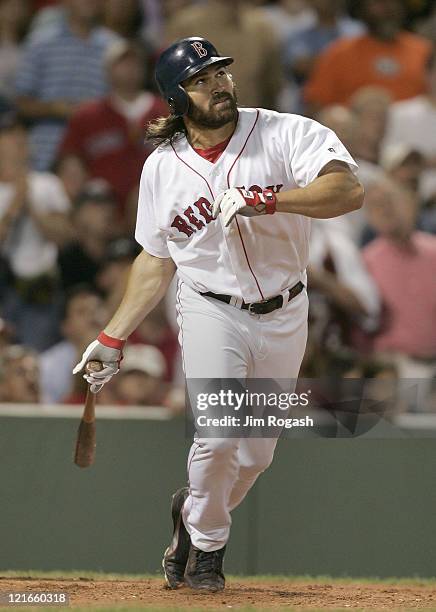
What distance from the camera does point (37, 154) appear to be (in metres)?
9.02

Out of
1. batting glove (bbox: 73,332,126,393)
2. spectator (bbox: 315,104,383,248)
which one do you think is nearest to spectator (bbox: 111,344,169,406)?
spectator (bbox: 315,104,383,248)

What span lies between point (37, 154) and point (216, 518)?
15.8 feet

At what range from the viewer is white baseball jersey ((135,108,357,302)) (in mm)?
4828

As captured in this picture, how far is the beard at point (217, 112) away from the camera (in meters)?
4.84

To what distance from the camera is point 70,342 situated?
7648mm

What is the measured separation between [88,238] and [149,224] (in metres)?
3.20

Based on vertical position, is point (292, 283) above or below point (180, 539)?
above

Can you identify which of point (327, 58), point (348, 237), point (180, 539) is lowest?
point (180, 539)

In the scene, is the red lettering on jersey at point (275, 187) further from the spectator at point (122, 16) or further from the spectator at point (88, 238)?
the spectator at point (122, 16)

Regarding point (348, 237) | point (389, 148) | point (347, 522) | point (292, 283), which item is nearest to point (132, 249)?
point (348, 237)

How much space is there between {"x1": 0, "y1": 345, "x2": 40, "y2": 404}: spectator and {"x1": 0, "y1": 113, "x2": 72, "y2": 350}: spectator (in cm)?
94

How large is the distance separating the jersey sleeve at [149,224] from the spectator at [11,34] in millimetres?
4582

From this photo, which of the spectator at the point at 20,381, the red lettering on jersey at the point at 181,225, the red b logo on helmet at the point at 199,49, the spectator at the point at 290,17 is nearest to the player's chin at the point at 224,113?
the red b logo on helmet at the point at 199,49

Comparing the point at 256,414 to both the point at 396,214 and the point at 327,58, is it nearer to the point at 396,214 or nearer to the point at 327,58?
the point at 396,214
